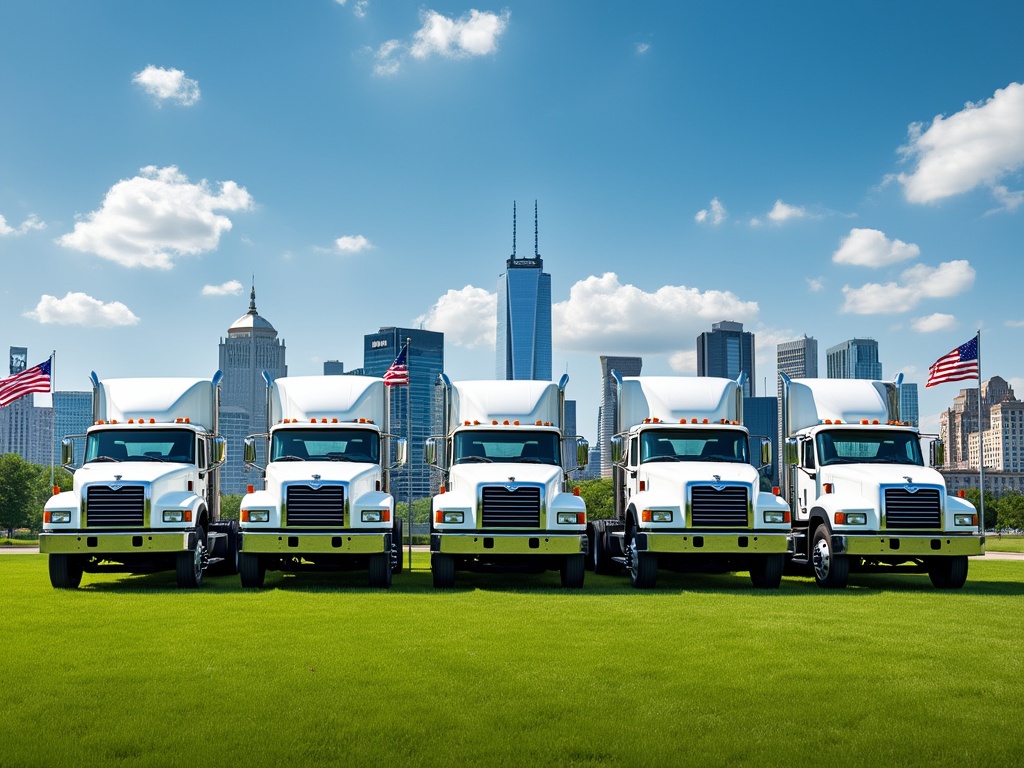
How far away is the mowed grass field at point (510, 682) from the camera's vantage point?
697 centimetres

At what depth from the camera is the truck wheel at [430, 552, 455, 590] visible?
58.9 ft

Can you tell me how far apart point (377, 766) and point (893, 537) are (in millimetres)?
13944

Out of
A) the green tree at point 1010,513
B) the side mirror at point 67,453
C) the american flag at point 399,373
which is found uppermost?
the american flag at point 399,373

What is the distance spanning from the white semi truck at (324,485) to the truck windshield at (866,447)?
8.37m

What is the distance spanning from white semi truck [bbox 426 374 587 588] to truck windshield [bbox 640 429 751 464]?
130 centimetres

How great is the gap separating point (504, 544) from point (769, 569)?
502 cm

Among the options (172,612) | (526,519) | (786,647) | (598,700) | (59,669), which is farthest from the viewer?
(526,519)

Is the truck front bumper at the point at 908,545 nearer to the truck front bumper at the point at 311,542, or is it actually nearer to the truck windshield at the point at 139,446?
the truck front bumper at the point at 311,542

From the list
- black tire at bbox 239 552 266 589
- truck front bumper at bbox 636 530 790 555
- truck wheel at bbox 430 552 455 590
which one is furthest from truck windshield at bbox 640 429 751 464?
black tire at bbox 239 552 266 589

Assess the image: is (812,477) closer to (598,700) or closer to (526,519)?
(526,519)

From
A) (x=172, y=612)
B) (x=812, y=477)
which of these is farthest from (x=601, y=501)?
(x=172, y=612)

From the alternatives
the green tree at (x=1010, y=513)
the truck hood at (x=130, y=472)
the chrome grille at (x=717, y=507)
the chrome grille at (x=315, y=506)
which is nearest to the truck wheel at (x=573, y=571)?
the chrome grille at (x=717, y=507)

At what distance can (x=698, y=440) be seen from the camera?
64.1ft

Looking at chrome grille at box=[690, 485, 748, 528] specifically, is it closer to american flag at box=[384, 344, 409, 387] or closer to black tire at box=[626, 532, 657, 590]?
black tire at box=[626, 532, 657, 590]
